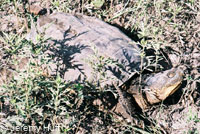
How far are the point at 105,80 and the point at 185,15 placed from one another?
1.89m

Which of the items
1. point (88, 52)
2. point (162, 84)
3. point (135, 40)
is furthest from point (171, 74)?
point (135, 40)

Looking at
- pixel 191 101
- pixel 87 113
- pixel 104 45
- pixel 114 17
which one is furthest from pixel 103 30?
pixel 191 101

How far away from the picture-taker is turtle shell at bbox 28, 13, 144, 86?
10.8ft

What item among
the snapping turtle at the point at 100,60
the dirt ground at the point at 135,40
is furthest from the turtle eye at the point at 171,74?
the dirt ground at the point at 135,40

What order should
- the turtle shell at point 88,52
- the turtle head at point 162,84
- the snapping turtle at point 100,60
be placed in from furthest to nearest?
the turtle shell at point 88,52 < the snapping turtle at point 100,60 < the turtle head at point 162,84

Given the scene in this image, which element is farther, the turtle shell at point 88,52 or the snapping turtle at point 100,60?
the turtle shell at point 88,52

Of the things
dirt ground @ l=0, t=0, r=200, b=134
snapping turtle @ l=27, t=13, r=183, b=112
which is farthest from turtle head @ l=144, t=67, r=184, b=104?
dirt ground @ l=0, t=0, r=200, b=134

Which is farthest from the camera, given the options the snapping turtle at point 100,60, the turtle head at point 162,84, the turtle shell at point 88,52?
the turtle shell at point 88,52

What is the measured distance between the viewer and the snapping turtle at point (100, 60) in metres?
3.20

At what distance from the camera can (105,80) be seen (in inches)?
129

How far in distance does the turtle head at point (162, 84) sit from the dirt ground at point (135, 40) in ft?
0.79

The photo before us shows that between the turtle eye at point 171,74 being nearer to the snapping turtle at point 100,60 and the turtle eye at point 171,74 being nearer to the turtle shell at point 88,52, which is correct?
the snapping turtle at point 100,60

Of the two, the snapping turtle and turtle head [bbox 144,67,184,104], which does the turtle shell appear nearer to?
the snapping turtle

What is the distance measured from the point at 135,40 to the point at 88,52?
113cm
